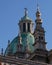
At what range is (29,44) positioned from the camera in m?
90.6

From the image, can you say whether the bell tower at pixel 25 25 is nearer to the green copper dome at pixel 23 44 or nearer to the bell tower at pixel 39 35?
the green copper dome at pixel 23 44

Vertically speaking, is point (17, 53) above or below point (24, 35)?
below

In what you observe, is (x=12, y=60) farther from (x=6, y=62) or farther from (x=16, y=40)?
(x=16, y=40)

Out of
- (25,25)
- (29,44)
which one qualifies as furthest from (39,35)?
(25,25)

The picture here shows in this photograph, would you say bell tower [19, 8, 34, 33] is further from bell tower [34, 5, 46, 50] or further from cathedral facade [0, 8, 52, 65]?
bell tower [34, 5, 46, 50]

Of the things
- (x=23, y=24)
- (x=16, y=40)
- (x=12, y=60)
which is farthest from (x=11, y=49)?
(x=12, y=60)

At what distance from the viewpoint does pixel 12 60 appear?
51.6 meters

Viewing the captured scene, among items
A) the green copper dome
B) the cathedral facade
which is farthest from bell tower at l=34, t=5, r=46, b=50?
the green copper dome

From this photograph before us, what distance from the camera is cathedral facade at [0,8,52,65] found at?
7217cm

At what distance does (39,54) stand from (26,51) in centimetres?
1551

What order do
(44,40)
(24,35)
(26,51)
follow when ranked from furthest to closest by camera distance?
(24,35) < (26,51) < (44,40)

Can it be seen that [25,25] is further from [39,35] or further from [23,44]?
[39,35]

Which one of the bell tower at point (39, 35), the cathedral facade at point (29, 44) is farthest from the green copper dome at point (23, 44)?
the bell tower at point (39, 35)

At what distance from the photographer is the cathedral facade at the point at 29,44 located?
72.2 m
